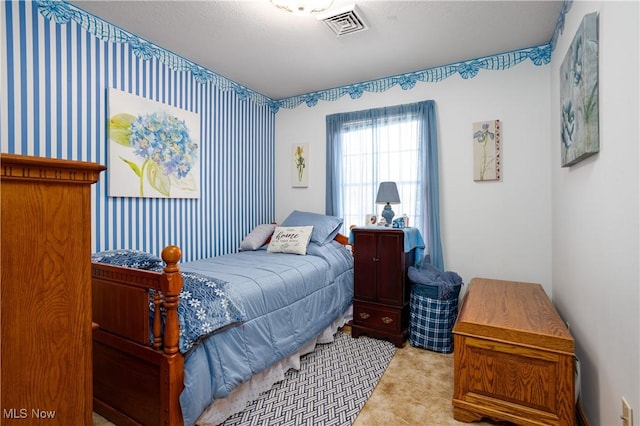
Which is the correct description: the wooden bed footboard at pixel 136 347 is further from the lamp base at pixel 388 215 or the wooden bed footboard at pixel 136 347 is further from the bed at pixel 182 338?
the lamp base at pixel 388 215

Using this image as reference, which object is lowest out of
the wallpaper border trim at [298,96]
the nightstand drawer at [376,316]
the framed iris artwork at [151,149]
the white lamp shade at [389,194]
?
the nightstand drawer at [376,316]

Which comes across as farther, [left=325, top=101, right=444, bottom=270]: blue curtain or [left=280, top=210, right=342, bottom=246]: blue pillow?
[left=280, top=210, right=342, bottom=246]: blue pillow

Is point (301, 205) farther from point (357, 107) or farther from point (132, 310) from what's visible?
point (132, 310)

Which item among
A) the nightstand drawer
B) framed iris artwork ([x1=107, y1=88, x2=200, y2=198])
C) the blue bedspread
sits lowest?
the nightstand drawer

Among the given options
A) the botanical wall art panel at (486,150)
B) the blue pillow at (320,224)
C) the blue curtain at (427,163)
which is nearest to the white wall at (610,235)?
the botanical wall art panel at (486,150)

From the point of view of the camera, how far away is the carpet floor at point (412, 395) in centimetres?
179

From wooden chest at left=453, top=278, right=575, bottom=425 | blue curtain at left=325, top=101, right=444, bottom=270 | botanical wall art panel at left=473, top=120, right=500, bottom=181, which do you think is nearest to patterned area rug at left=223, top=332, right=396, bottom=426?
wooden chest at left=453, top=278, right=575, bottom=425

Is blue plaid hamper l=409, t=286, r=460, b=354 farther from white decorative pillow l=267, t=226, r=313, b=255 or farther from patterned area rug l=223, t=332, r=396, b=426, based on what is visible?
white decorative pillow l=267, t=226, r=313, b=255

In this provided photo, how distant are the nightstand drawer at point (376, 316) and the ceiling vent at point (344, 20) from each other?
2313 millimetres

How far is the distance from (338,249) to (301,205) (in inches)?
38.5

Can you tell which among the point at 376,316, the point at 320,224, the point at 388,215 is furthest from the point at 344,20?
the point at 376,316

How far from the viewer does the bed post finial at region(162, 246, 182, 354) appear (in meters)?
1.48

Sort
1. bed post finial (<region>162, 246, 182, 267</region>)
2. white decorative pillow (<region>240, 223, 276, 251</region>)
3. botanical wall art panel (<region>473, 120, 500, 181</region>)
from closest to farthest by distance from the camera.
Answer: bed post finial (<region>162, 246, 182, 267</region>)
botanical wall art panel (<region>473, 120, 500, 181</region>)
white decorative pillow (<region>240, 223, 276, 251</region>)

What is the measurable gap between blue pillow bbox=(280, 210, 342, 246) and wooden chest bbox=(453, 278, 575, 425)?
1603 mm
